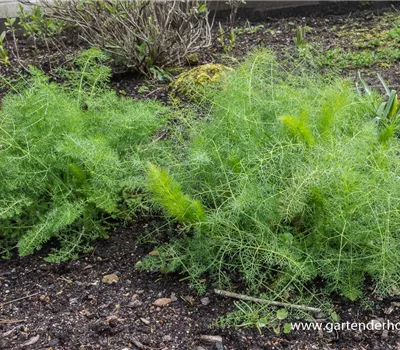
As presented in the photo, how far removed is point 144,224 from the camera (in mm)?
3121

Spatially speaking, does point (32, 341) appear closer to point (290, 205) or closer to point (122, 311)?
point (122, 311)

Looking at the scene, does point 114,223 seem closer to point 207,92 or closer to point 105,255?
point 105,255

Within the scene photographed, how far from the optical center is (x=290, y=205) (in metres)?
2.45

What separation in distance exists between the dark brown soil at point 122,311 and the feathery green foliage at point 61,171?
0.40 ft

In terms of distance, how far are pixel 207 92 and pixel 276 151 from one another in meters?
0.96

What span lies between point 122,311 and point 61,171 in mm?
886

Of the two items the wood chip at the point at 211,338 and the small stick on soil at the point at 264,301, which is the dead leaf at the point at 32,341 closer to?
the wood chip at the point at 211,338

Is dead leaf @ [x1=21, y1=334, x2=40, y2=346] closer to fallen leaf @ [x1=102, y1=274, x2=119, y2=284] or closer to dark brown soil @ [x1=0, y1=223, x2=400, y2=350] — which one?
dark brown soil @ [x1=0, y1=223, x2=400, y2=350]

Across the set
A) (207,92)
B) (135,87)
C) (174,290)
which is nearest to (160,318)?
(174,290)

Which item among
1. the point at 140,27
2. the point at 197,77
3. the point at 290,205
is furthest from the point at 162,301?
the point at 140,27

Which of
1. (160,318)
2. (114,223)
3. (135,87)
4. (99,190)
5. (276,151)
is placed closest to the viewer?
(160,318)

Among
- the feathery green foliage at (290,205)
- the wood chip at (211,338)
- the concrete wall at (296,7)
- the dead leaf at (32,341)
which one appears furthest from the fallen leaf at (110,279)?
the concrete wall at (296,7)

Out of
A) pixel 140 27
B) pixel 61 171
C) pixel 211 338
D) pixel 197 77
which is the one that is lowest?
pixel 211 338

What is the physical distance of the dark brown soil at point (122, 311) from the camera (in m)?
2.37
